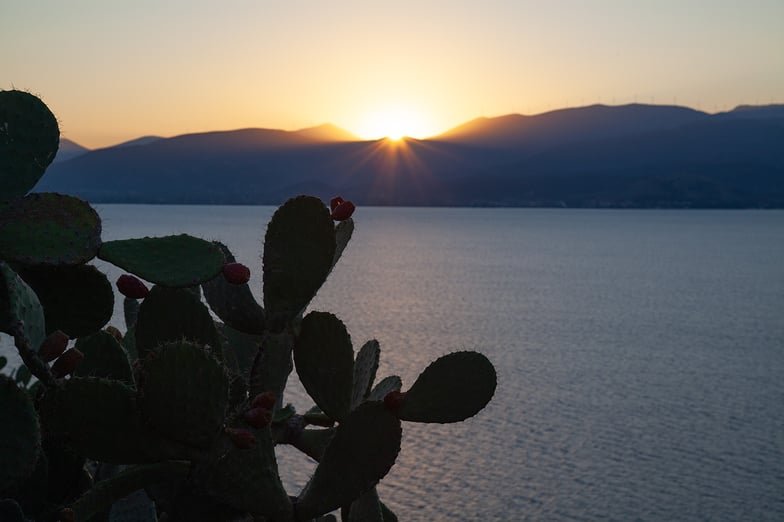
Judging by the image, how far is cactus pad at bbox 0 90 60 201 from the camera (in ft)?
6.06

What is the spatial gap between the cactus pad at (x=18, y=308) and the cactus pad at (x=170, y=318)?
34 cm

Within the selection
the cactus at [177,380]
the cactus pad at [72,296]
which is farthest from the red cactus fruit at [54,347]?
the cactus pad at [72,296]

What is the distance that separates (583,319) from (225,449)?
8238 centimetres

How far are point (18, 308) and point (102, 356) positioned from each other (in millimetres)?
506

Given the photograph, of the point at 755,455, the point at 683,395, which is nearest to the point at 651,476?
the point at 755,455

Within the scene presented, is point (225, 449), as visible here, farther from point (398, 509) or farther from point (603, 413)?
point (603, 413)

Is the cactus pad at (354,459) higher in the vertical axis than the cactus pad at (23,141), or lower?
lower

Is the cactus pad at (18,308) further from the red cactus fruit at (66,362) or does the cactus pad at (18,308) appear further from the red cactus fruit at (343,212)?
the red cactus fruit at (343,212)

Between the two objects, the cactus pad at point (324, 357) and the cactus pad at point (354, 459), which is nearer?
the cactus pad at point (354, 459)

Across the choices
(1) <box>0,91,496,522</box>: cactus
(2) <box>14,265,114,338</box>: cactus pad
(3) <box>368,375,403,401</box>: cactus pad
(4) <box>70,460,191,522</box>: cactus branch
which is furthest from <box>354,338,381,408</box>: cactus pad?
(2) <box>14,265,114,338</box>: cactus pad

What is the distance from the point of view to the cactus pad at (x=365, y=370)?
2508mm

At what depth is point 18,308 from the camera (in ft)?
5.47

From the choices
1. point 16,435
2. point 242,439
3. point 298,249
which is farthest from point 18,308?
point 298,249

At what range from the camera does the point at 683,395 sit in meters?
50.4
